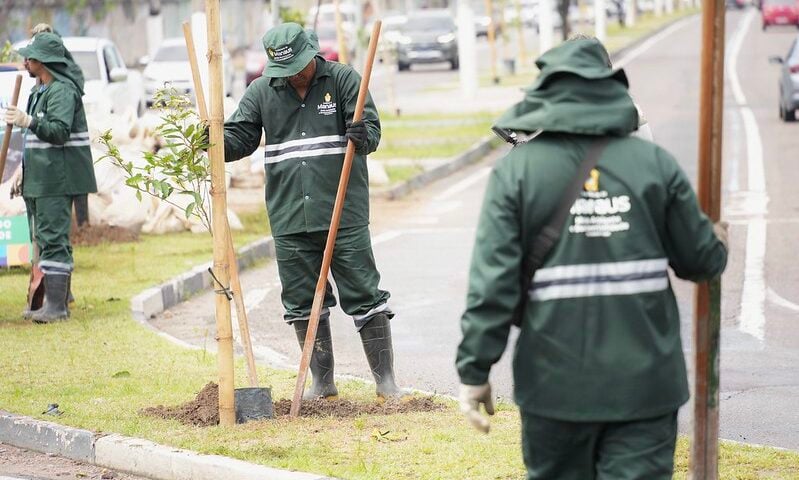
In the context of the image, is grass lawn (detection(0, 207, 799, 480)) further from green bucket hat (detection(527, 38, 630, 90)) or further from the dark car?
the dark car

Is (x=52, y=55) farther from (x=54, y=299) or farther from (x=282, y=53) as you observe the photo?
(x=282, y=53)

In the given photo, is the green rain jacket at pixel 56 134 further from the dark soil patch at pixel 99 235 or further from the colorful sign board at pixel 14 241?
the dark soil patch at pixel 99 235

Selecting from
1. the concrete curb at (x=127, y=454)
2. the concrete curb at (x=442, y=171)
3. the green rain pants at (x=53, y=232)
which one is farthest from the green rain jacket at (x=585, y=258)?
the concrete curb at (x=442, y=171)

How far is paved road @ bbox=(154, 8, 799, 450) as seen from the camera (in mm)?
7832

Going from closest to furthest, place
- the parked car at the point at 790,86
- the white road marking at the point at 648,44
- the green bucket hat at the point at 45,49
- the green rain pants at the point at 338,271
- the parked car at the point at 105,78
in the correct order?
the green rain pants at the point at 338,271
the green bucket hat at the point at 45,49
the parked car at the point at 105,78
the parked car at the point at 790,86
the white road marking at the point at 648,44

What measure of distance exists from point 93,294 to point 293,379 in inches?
134

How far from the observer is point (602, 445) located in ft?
13.5

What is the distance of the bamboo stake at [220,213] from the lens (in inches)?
259

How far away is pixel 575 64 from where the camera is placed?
405 centimetres

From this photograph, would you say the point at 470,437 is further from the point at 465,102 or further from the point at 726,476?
the point at 465,102

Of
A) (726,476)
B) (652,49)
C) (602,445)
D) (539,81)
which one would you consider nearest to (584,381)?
(602,445)

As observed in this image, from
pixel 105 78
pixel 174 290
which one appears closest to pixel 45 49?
pixel 174 290

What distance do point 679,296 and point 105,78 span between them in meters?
13.9

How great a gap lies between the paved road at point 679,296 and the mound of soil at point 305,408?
75 centimetres
